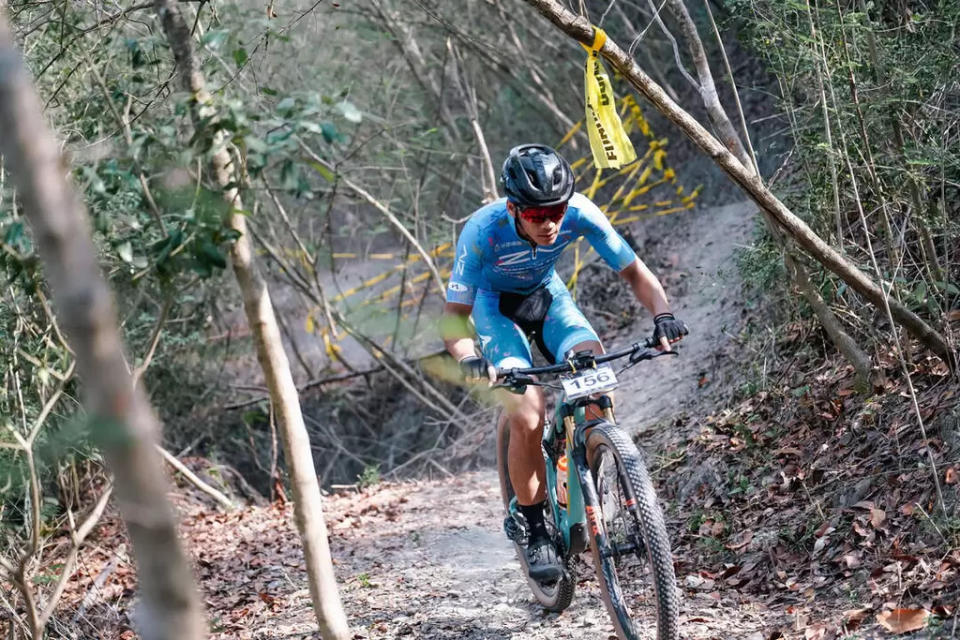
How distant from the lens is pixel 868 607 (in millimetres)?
4297

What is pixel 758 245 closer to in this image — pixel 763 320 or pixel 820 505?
pixel 763 320

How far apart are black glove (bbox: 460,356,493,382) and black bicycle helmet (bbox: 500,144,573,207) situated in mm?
801

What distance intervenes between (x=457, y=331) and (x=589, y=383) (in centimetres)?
87

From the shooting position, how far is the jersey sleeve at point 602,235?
16.0 feet

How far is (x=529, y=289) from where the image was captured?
207 inches

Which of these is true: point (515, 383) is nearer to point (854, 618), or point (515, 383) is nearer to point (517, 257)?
point (517, 257)

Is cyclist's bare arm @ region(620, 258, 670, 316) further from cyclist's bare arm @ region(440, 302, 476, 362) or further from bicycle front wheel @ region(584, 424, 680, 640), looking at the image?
cyclist's bare arm @ region(440, 302, 476, 362)

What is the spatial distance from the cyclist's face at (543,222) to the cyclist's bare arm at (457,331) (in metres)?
0.53

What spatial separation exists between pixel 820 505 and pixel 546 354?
1.79 metres

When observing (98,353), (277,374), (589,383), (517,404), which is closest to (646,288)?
(589,383)

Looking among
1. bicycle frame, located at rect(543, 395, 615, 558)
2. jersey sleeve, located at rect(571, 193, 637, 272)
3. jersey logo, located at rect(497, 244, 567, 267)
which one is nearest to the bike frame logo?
bicycle frame, located at rect(543, 395, 615, 558)

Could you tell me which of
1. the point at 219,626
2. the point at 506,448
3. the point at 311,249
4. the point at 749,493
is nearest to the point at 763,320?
the point at 749,493

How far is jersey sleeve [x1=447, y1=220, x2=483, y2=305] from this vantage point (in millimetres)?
4977

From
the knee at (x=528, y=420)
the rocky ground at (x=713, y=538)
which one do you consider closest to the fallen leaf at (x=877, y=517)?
the rocky ground at (x=713, y=538)
